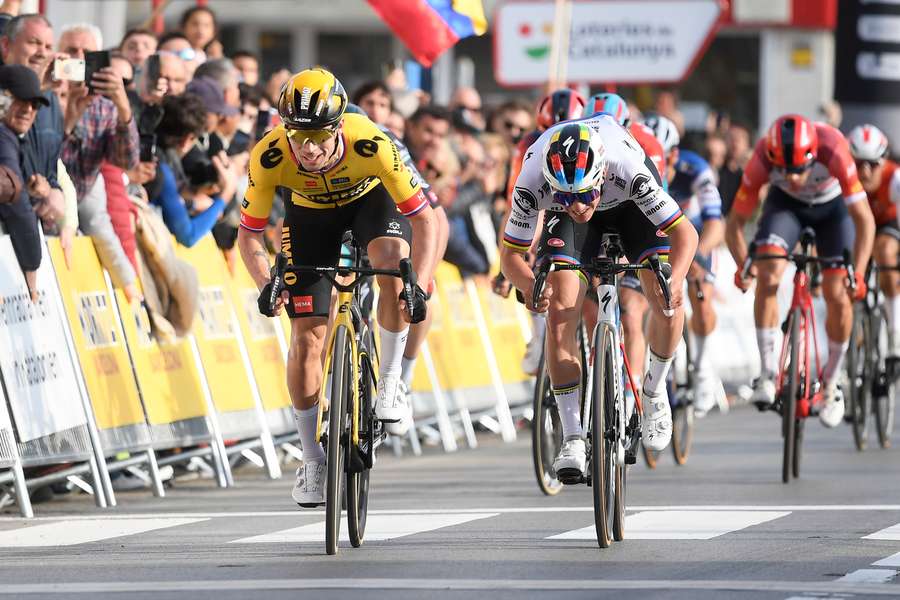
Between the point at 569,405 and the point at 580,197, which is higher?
the point at 580,197

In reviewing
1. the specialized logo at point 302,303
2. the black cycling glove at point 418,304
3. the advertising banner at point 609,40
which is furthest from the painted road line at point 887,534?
the advertising banner at point 609,40

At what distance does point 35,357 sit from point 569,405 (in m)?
3.11

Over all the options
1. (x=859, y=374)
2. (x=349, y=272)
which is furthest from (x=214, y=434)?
(x=859, y=374)

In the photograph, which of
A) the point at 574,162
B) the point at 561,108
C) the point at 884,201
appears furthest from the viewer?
the point at 884,201

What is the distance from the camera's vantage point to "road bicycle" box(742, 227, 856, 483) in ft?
41.4

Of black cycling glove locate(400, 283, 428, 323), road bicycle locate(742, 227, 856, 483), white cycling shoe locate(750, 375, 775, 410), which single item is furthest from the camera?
white cycling shoe locate(750, 375, 775, 410)

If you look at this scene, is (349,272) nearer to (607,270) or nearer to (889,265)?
(607,270)

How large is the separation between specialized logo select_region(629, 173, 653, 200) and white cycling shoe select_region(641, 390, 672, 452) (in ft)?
3.66

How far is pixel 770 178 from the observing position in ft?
44.3

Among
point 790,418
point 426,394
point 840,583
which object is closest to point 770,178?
point 790,418

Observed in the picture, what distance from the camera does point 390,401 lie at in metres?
9.80

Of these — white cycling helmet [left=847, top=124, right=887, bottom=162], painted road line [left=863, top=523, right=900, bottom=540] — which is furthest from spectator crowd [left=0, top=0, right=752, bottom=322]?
painted road line [left=863, top=523, right=900, bottom=540]

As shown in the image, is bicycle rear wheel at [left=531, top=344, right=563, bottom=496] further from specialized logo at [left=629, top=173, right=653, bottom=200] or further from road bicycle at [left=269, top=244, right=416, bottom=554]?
road bicycle at [left=269, top=244, right=416, bottom=554]

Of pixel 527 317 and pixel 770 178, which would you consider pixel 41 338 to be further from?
pixel 527 317
